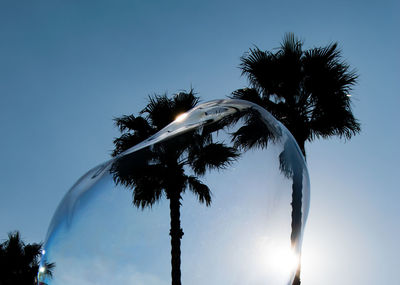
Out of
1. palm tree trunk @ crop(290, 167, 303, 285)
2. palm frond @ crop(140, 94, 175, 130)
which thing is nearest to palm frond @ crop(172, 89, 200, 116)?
palm frond @ crop(140, 94, 175, 130)

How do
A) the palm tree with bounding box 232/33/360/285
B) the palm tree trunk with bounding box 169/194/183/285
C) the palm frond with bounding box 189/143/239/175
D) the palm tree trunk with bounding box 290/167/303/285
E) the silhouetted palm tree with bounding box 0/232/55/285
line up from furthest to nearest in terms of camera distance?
the silhouetted palm tree with bounding box 0/232/55/285
the palm tree with bounding box 232/33/360/285
the palm tree trunk with bounding box 290/167/303/285
the palm frond with bounding box 189/143/239/175
the palm tree trunk with bounding box 169/194/183/285

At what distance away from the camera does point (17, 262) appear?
53.1 feet

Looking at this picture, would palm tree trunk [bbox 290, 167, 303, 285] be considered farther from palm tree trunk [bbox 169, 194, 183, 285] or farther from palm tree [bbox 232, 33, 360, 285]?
palm tree [bbox 232, 33, 360, 285]

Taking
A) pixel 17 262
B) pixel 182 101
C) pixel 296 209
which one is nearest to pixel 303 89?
pixel 182 101

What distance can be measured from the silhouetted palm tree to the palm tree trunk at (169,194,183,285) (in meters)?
15.5

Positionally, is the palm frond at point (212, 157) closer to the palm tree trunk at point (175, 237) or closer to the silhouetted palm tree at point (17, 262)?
the palm tree trunk at point (175, 237)

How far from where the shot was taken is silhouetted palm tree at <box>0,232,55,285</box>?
49.8 ft

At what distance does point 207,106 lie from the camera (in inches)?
100

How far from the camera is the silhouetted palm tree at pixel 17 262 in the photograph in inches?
597

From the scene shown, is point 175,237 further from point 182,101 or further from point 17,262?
point 17,262

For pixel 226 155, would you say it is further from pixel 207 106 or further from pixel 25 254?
pixel 25 254

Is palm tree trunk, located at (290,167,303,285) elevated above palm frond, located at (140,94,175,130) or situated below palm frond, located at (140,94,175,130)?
below

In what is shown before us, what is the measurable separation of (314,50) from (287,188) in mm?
7663

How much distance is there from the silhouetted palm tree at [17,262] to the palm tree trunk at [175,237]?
1546 centimetres
